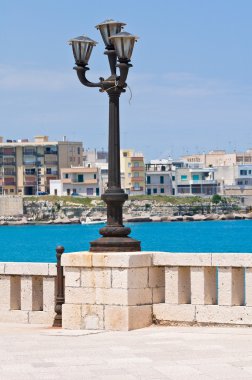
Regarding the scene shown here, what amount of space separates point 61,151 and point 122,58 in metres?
180

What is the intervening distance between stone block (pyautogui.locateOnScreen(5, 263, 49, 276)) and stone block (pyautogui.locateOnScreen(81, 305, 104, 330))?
3.45 feet

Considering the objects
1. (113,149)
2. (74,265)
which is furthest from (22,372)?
(113,149)

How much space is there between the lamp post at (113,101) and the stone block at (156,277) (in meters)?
0.36

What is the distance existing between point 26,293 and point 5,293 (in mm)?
336

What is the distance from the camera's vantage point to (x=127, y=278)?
1362cm

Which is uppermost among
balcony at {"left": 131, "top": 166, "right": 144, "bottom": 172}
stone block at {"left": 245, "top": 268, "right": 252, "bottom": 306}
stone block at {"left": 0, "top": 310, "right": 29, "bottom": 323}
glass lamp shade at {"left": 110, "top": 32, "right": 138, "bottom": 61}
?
balcony at {"left": 131, "top": 166, "right": 144, "bottom": 172}

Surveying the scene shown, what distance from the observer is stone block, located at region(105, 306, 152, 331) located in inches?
534

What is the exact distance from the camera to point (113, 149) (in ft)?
46.8

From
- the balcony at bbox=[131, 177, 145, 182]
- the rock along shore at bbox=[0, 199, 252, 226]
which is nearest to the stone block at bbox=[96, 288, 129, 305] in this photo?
the rock along shore at bbox=[0, 199, 252, 226]

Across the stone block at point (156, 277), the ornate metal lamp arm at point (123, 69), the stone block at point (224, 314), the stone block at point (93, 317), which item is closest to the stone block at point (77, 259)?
the stone block at point (93, 317)

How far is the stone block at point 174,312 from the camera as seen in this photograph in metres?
13.7

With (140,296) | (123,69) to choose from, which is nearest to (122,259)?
(140,296)

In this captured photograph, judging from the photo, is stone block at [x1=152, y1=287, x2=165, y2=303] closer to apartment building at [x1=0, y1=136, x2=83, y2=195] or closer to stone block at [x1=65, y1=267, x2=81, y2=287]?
stone block at [x1=65, y1=267, x2=81, y2=287]

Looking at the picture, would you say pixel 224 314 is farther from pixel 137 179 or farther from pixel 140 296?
pixel 137 179
